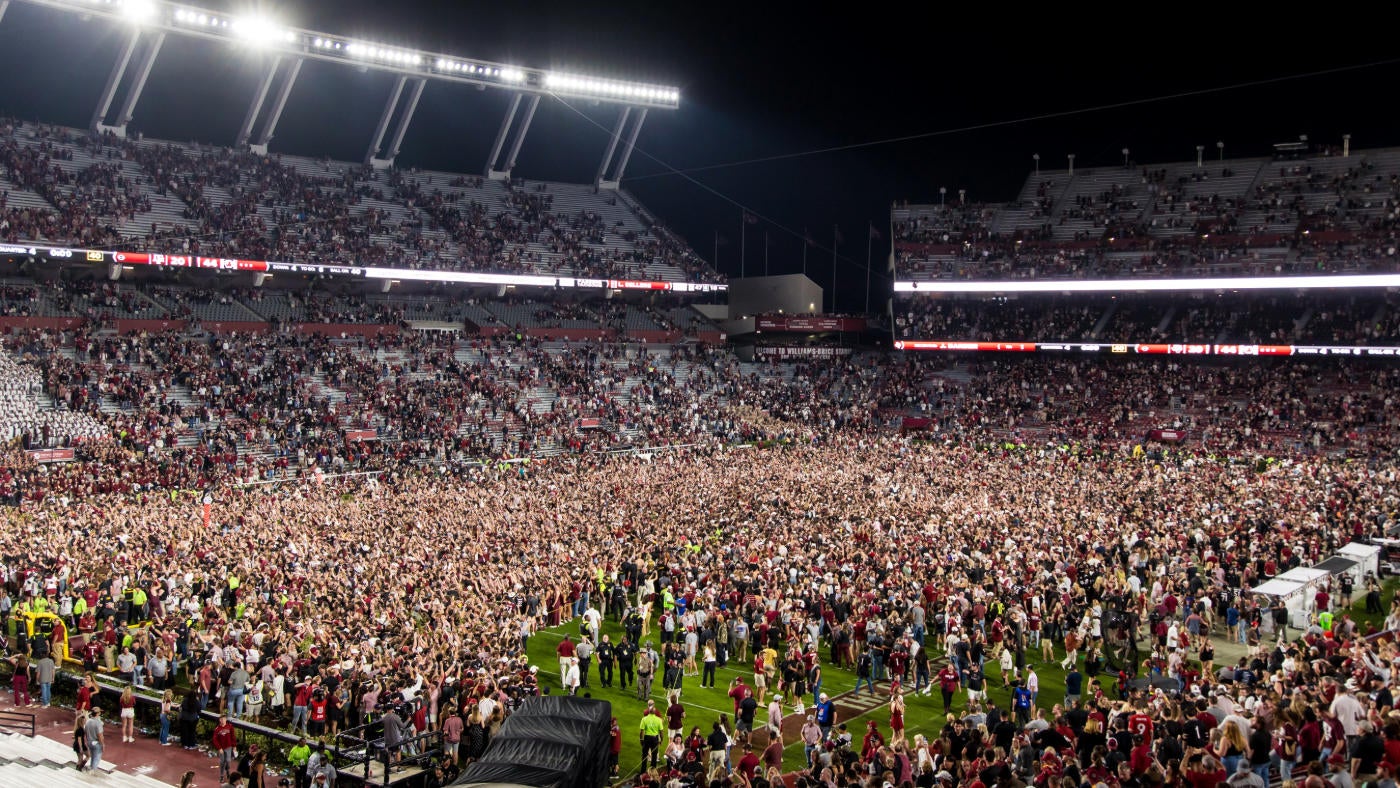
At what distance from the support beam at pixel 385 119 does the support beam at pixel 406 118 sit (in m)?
0.62

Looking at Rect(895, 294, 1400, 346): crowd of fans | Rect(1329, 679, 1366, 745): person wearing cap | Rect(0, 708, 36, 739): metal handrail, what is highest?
Rect(895, 294, 1400, 346): crowd of fans

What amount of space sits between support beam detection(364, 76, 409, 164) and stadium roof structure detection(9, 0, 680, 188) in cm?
6

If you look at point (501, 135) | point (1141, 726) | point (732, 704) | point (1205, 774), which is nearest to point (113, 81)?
point (501, 135)

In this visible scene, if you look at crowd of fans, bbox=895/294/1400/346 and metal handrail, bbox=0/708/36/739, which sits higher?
crowd of fans, bbox=895/294/1400/346

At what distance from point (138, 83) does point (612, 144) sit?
26.9 metres

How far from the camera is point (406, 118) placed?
192 feet

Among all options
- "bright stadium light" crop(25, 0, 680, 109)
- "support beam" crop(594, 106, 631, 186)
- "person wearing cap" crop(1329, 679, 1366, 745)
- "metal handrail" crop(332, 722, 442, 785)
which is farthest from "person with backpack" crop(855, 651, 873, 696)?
"support beam" crop(594, 106, 631, 186)

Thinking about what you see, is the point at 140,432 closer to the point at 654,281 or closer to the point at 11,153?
the point at 11,153

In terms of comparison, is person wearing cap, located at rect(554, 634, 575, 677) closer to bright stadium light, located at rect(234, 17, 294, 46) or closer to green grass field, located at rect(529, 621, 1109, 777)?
green grass field, located at rect(529, 621, 1109, 777)

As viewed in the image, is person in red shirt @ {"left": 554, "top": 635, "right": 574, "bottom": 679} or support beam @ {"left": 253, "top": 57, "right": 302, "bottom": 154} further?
support beam @ {"left": 253, "top": 57, "right": 302, "bottom": 154}

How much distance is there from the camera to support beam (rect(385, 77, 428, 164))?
57.4 metres

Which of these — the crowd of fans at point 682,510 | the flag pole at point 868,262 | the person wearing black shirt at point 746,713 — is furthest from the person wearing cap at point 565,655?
the flag pole at point 868,262

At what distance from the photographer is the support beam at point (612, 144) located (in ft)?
211

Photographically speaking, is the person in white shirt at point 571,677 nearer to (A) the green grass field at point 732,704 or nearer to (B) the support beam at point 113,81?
(A) the green grass field at point 732,704
